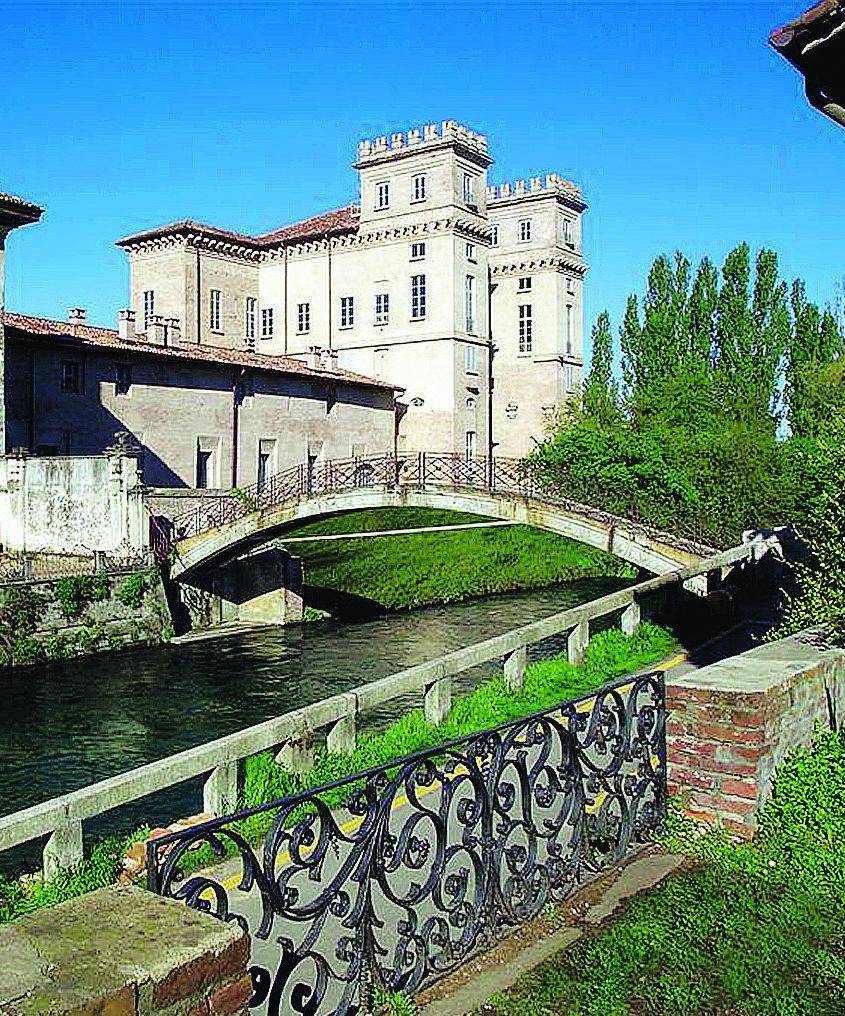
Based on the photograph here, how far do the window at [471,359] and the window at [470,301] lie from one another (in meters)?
0.27

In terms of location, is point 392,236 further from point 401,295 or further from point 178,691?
point 178,691

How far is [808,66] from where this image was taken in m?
6.43

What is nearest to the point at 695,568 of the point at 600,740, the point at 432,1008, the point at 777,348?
the point at 600,740

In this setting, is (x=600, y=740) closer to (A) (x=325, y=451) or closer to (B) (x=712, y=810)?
(B) (x=712, y=810)

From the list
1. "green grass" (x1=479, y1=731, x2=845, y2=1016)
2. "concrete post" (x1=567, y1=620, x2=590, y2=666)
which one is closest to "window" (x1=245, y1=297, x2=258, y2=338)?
"concrete post" (x1=567, y1=620, x2=590, y2=666)

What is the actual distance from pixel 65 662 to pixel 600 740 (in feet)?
64.4

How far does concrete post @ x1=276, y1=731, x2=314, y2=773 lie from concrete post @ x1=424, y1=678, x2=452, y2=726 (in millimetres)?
1801

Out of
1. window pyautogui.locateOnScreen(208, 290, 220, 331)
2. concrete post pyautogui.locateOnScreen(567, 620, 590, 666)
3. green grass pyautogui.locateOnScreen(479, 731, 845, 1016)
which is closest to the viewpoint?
green grass pyautogui.locateOnScreen(479, 731, 845, 1016)

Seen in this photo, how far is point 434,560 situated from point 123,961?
3125 cm

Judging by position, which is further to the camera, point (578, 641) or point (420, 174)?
point (420, 174)

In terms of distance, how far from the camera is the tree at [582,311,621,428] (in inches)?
1635

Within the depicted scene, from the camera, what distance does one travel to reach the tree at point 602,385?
41531 mm

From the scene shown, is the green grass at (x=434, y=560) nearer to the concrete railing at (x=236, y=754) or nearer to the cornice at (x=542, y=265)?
the concrete railing at (x=236, y=754)

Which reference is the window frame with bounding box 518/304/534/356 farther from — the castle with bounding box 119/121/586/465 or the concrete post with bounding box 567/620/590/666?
the concrete post with bounding box 567/620/590/666
